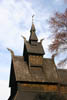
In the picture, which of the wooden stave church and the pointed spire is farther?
the pointed spire

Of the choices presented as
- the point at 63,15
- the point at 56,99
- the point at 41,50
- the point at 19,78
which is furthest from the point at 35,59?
the point at 63,15

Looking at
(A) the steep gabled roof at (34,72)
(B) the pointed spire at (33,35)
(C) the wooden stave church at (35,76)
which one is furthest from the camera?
(B) the pointed spire at (33,35)

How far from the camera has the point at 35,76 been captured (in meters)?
31.2

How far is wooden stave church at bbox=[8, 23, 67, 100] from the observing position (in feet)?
98.1

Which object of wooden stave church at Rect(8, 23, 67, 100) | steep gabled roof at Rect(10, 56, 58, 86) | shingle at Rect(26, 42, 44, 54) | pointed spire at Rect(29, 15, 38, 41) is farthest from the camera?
pointed spire at Rect(29, 15, 38, 41)

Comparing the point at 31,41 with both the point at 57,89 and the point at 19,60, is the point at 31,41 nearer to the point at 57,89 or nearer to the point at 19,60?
the point at 19,60

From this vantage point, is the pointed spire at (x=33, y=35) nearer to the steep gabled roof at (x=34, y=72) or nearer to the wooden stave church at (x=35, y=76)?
the wooden stave church at (x=35, y=76)

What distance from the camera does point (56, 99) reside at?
29.7 m

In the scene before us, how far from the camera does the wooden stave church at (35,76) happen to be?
29.9m

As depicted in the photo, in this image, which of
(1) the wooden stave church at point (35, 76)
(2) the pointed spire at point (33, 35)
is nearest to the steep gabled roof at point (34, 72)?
(1) the wooden stave church at point (35, 76)

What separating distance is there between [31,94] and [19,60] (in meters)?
6.98

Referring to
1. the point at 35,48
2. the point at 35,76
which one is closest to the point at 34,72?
the point at 35,76

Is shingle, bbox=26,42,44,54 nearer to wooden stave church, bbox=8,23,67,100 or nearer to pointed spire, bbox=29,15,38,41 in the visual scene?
wooden stave church, bbox=8,23,67,100

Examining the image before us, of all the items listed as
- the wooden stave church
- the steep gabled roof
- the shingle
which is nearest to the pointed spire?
the wooden stave church
